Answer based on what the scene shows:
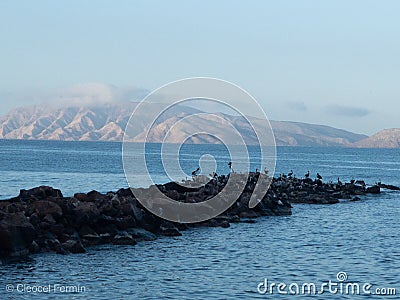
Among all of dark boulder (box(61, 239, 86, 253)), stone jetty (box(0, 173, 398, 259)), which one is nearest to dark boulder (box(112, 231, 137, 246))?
stone jetty (box(0, 173, 398, 259))

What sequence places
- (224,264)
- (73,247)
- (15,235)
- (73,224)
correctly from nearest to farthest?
(15,235)
(224,264)
(73,247)
(73,224)

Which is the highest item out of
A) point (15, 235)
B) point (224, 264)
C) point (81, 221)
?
point (81, 221)

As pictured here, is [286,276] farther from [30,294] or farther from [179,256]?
[30,294]

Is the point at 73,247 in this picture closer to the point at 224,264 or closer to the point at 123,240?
the point at 123,240

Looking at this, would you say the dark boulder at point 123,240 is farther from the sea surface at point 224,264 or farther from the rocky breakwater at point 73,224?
the sea surface at point 224,264

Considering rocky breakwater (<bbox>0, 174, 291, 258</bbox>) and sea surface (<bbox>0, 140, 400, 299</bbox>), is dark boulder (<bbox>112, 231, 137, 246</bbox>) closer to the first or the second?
rocky breakwater (<bbox>0, 174, 291, 258</bbox>)

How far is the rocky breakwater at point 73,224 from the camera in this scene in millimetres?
30641

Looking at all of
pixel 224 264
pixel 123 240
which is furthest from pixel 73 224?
pixel 224 264

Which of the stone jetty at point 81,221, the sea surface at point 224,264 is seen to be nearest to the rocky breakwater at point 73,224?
the stone jetty at point 81,221

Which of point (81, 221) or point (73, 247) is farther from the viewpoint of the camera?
point (81, 221)

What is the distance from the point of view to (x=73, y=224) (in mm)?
35406

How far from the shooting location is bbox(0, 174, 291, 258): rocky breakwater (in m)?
30.6

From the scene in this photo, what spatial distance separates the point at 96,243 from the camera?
34656 millimetres

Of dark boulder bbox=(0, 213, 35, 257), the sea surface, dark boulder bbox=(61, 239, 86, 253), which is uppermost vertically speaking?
dark boulder bbox=(0, 213, 35, 257)
